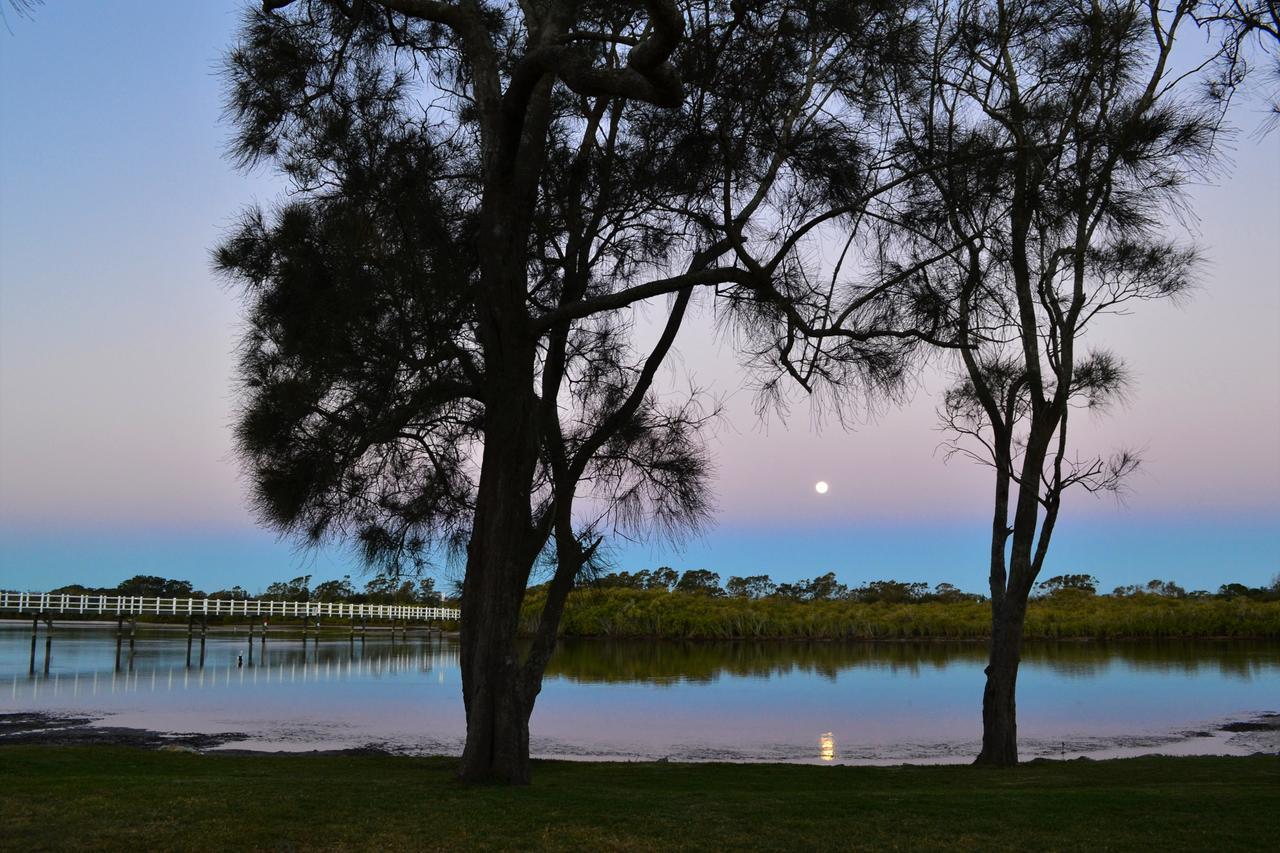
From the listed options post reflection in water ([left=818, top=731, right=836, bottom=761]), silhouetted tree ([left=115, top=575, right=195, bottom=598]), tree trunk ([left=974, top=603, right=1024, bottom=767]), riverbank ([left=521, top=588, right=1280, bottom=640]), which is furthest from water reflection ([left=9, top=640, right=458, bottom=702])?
silhouetted tree ([left=115, top=575, right=195, bottom=598])

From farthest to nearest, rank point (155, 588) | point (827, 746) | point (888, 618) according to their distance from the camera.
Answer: point (155, 588) < point (888, 618) < point (827, 746)

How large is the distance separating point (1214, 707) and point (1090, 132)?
16851 millimetres

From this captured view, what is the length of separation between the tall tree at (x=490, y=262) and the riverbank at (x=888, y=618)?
33869 millimetres

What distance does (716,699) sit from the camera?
78.9ft

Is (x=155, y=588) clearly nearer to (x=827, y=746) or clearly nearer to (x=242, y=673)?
(x=242, y=673)

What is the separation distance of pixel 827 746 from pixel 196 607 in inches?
1959

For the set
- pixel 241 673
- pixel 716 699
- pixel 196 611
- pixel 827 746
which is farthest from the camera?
pixel 196 611

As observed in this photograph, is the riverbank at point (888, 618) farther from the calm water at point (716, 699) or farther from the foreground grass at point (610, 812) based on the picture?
the foreground grass at point (610, 812)

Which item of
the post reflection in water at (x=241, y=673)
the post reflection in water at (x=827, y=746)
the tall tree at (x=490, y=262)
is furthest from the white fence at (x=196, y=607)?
the tall tree at (x=490, y=262)

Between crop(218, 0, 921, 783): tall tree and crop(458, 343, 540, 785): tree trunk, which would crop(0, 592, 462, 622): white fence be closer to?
crop(218, 0, 921, 783): tall tree

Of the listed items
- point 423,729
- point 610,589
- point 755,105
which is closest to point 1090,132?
point 755,105

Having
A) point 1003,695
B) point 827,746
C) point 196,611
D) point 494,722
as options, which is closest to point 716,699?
point 827,746

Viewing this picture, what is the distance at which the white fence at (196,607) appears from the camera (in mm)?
48500

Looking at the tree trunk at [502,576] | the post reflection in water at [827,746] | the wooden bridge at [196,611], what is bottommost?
the post reflection in water at [827,746]
